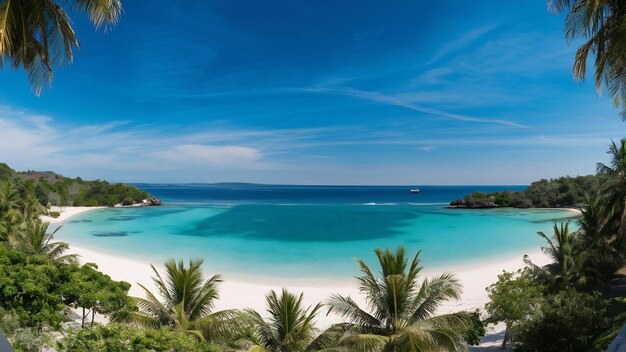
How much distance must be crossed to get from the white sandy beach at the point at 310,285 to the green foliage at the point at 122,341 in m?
8.84

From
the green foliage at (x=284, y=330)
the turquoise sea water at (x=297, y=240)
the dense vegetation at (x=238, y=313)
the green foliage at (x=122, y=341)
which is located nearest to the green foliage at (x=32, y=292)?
the dense vegetation at (x=238, y=313)

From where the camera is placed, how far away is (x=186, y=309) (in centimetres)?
1161

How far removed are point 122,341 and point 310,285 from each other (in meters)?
15.6

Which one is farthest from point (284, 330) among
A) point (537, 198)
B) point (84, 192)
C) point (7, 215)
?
point (84, 192)

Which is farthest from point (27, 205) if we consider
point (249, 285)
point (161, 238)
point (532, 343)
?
point (532, 343)

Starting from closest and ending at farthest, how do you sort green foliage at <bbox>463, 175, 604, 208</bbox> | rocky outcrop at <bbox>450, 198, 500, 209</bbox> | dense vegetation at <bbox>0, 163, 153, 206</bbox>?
dense vegetation at <bbox>0, 163, 153, 206</bbox>
green foliage at <bbox>463, 175, 604, 208</bbox>
rocky outcrop at <bbox>450, 198, 500, 209</bbox>

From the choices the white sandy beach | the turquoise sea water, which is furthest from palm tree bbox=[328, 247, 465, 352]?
the turquoise sea water

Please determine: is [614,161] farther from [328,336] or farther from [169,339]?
[169,339]

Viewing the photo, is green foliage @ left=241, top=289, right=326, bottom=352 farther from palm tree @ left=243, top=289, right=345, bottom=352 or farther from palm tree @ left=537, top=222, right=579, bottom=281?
palm tree @ left=537, top=222, right=579, bottom=281

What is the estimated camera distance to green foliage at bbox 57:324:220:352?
706 cm

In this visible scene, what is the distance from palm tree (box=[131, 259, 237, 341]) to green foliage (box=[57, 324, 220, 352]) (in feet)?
7.60

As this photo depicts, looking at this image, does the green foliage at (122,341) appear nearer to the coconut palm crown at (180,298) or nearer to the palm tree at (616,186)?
the coconut palm crown at (180,298)

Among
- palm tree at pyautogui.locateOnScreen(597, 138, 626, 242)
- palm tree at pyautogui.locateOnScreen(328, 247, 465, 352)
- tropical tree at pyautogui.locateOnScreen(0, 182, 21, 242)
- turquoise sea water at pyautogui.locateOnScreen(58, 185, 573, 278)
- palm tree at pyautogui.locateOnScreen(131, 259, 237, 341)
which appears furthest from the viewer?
turquoise sea water at pyautogui.locateOnScreen(58, 185, 573, 278)

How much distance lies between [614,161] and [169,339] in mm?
16861
